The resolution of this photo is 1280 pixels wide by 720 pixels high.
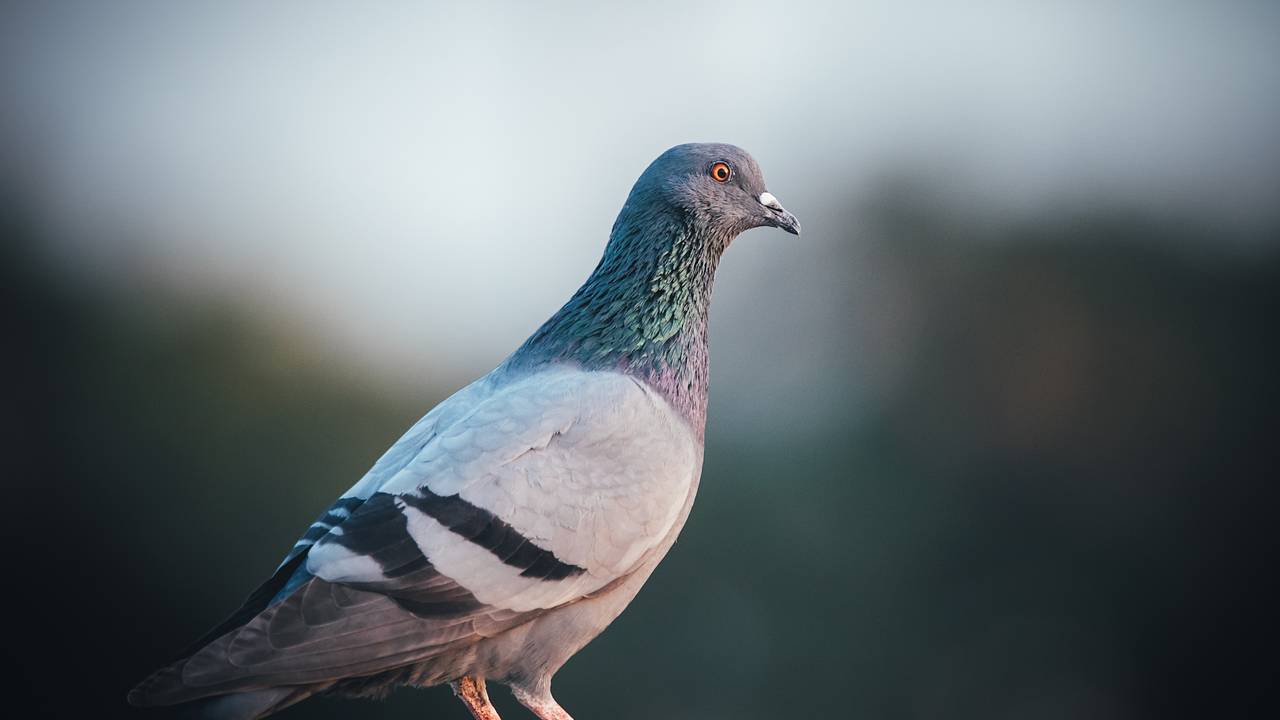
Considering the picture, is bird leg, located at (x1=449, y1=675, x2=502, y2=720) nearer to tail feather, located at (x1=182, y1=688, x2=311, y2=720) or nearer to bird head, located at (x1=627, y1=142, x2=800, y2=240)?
tail feather, located at (x1=182, y1=688, x2=311, y2=720)

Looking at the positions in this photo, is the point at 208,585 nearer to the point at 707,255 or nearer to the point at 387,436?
the point at 387,436

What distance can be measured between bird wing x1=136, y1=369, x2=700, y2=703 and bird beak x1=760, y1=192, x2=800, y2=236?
3.22ft

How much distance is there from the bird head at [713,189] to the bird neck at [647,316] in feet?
0.21

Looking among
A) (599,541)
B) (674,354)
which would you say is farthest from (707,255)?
(599,541)

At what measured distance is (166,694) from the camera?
2469 millimetres

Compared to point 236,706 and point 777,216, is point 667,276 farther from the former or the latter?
point 236,706

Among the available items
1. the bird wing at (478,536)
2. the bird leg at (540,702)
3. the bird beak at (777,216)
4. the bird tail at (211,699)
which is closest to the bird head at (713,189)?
the bird beak at (777,216)

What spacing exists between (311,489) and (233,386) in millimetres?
1313

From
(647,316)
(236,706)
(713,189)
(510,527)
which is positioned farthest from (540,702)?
(713,189)

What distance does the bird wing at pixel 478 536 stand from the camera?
262 cm

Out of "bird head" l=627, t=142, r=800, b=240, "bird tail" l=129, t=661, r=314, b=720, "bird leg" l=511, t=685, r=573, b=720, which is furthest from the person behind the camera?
"bird head" l=627, t=142, r=800, b=240

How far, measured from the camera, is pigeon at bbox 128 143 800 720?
8.66ft

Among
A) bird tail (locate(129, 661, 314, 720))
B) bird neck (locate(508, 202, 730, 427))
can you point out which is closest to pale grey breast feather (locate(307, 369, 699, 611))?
bird neck (locate(508, 202, 730, 427))

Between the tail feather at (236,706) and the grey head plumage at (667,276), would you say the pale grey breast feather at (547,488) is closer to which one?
the grey head plumage at (667,276)
